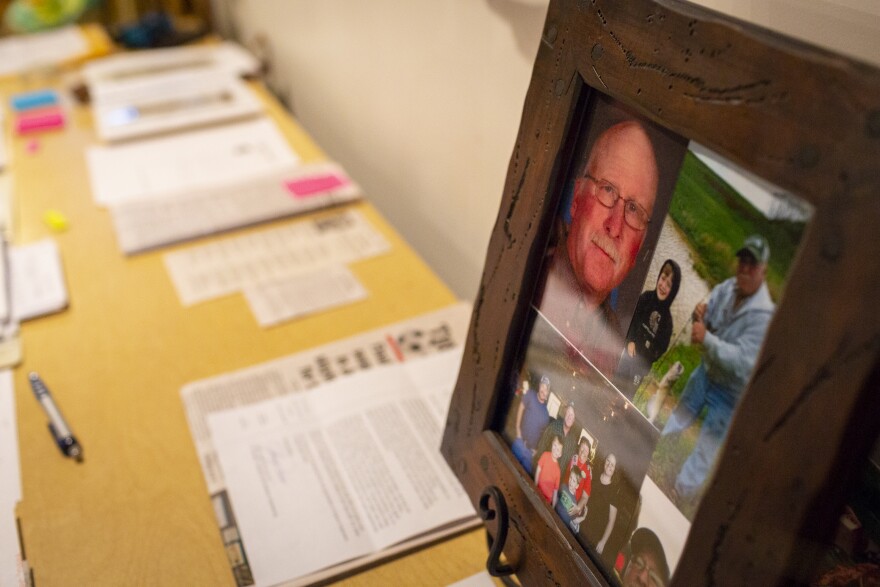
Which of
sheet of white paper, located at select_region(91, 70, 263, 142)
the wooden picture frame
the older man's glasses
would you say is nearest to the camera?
the wooden picture frame

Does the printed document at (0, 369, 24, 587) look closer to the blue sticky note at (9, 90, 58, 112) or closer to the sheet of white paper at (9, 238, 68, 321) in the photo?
the sheet of white paper at (9, 238, 68, 321)

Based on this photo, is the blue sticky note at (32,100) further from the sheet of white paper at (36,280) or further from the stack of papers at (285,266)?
the stack of papers at (285,266)

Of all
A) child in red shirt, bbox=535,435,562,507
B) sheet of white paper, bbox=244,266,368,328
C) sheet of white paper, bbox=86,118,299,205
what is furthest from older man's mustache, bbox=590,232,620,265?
sheet of white paper, bbox=86,118,299,205

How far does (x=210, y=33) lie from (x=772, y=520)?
204cm

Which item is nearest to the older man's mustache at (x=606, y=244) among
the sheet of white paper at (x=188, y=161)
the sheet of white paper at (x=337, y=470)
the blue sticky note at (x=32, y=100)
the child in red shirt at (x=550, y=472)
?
the child in red shirt at (x=550, y=472)

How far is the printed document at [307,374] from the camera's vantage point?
29.1 inches

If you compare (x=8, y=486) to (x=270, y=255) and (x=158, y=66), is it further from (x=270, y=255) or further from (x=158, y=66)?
(x=158, y=66)

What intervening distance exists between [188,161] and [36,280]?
414mm

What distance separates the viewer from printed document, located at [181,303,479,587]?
739mm

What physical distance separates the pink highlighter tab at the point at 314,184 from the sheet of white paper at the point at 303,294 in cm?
23

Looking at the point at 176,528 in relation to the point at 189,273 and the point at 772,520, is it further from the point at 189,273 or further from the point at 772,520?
the point at 772,520

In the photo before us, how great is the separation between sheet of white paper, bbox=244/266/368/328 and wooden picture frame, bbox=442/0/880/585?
0.58m

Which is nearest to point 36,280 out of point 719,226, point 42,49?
point 719,226

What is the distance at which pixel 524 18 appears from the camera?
81 centimetres
